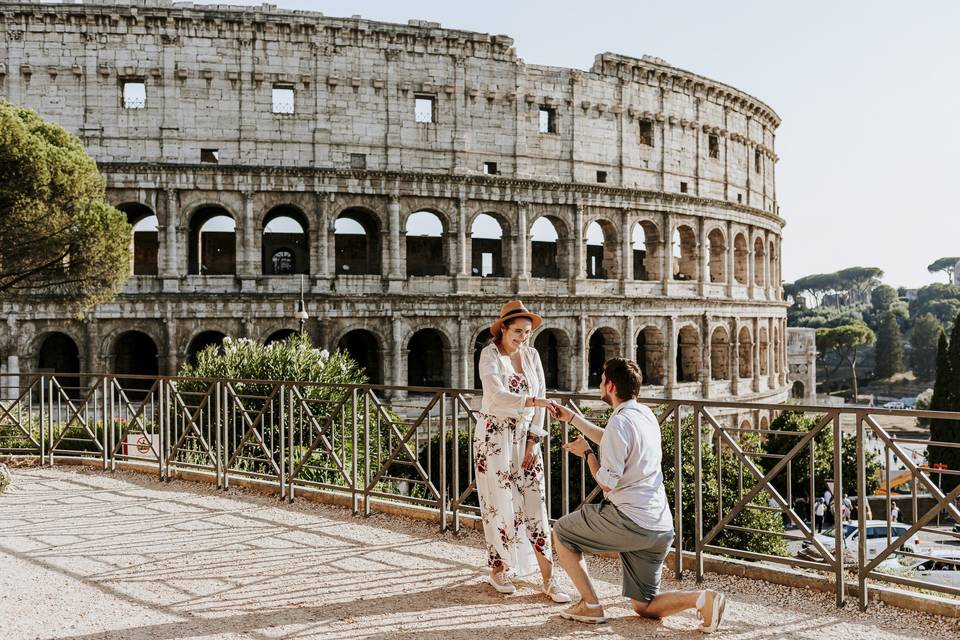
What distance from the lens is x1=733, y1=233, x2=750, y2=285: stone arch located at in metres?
31.5

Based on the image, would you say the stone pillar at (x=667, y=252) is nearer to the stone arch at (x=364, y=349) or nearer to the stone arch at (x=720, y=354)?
the stone arch at (x=720, y=354)

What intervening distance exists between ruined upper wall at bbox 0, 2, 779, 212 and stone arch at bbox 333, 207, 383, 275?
2.47m

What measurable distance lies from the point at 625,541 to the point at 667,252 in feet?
81.8

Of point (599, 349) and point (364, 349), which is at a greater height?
point (364, 349)

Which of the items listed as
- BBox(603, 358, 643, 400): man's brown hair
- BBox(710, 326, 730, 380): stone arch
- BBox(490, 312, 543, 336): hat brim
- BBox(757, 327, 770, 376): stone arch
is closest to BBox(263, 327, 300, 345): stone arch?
BBox(710, 326, 730, 380): stone arch

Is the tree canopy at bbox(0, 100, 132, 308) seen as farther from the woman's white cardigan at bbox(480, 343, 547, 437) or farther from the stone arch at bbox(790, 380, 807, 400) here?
the stone arch at bbox(790, 380, 807, 400)

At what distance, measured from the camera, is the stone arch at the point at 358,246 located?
86.4 ft

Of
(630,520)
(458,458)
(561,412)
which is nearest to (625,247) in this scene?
(458,458)

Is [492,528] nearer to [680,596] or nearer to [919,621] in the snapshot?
[680,596]

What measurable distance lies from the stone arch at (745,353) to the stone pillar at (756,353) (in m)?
0.15

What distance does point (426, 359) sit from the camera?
27.7m

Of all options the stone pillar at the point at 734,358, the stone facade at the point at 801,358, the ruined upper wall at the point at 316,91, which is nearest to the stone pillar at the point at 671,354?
the stone pillar at the point at 734,358

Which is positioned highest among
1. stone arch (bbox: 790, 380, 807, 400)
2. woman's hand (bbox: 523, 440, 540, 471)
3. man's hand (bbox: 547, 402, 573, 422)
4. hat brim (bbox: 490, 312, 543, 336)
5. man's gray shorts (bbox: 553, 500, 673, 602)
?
hat brim (bbox: 490, 312, 543, 336)

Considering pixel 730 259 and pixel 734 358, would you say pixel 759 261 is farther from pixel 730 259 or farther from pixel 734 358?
pixel 734 358
